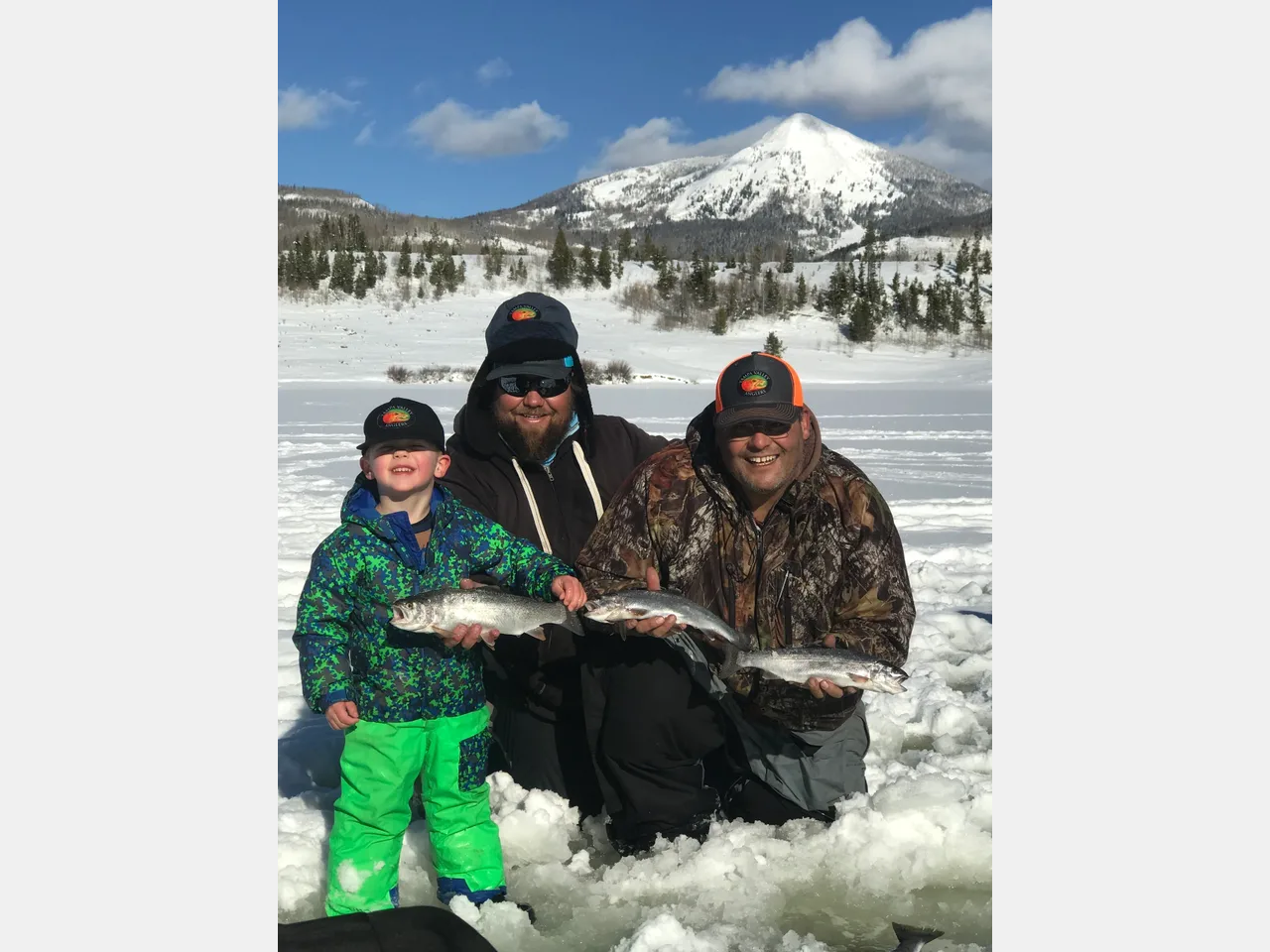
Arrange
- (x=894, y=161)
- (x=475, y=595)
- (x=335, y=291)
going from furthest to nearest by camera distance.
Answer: (x=335, y=291) < (x=894, y=161) < (x=475, y=595)

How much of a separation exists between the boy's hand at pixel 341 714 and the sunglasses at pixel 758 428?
1.39 m

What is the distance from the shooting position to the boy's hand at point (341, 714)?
8.25 ft

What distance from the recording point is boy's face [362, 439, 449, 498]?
2705 millimetres

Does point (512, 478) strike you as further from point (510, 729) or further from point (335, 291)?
point (335, 291)

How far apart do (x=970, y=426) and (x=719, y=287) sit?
26902 mm

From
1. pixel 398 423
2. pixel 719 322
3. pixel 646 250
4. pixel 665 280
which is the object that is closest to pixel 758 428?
pixel 398 423

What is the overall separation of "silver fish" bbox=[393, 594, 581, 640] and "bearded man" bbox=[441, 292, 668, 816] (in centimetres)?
66

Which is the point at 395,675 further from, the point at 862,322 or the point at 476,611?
the point at 862,322

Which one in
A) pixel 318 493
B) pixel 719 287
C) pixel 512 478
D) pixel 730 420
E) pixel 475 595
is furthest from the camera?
pixel 719 287

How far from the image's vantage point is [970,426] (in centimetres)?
1675

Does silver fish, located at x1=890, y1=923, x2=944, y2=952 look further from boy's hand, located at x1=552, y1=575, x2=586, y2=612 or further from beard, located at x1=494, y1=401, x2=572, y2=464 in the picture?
beard, located at x1=494, y1=401, x2=572, y2=464

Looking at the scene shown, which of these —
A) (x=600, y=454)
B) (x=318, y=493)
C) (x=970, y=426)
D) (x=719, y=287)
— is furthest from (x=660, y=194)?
(x=600, y=454)

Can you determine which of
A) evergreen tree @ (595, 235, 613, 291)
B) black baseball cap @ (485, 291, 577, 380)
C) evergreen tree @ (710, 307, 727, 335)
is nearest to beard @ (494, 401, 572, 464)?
black baseball cap @ (485, 291, 577, 380)

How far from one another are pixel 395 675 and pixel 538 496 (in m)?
1.01
